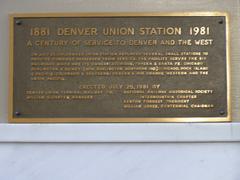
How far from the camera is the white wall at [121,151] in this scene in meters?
5.76

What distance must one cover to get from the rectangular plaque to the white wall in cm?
11

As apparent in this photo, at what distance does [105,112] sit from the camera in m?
5.84

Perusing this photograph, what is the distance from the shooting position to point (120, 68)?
19.2 feet

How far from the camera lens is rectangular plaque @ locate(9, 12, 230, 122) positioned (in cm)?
583

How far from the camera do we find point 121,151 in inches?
228

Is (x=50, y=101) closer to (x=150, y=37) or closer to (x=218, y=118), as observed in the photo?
(x=150, y=37)

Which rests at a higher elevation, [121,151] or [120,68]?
[120,68]

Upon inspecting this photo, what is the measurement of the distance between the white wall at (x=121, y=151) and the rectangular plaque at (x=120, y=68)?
112mm

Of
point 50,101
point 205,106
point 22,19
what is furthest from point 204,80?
point 22,19

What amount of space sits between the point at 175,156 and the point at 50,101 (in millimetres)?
1281

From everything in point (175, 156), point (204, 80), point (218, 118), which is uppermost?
point (204, 80)

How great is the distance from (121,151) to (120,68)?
0.78 m

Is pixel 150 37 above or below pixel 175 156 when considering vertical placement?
above

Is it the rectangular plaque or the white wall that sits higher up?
the rectangular plaque
